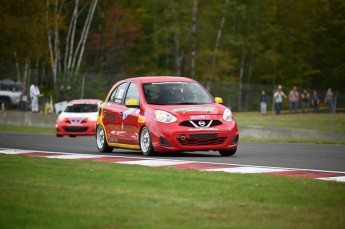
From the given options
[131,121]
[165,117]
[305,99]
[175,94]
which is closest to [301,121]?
[305,99]

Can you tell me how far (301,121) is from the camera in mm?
37031

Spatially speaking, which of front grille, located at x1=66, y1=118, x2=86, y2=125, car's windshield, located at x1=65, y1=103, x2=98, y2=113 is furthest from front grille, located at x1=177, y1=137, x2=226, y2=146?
car's windshield, located at x1=65, y1=103, x2=98, y2=113

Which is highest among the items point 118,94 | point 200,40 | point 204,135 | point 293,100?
point 200,40

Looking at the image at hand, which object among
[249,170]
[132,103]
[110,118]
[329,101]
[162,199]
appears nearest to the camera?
[162,199]

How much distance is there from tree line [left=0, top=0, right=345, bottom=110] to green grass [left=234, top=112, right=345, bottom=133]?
1775cm

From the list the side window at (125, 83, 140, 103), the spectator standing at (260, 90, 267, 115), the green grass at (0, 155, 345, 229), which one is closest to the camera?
the green grass at (0, 155, 345, 229)

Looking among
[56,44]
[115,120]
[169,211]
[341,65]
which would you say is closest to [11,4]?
[56,44]

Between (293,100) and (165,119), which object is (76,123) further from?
(165,119)

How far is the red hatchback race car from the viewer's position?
60.7 ft

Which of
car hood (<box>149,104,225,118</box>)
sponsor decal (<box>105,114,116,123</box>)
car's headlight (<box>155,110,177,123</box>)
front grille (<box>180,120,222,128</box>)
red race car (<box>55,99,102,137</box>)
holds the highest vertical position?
car hood (<box>149,104,225,118</box>)

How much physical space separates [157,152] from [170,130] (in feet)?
4.42

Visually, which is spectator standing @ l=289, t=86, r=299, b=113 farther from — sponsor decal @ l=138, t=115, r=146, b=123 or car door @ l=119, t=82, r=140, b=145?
sponsor decal @ l=138, t=115, r=146, b=123

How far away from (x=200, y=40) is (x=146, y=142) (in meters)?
47.6

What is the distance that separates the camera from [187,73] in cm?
6744
